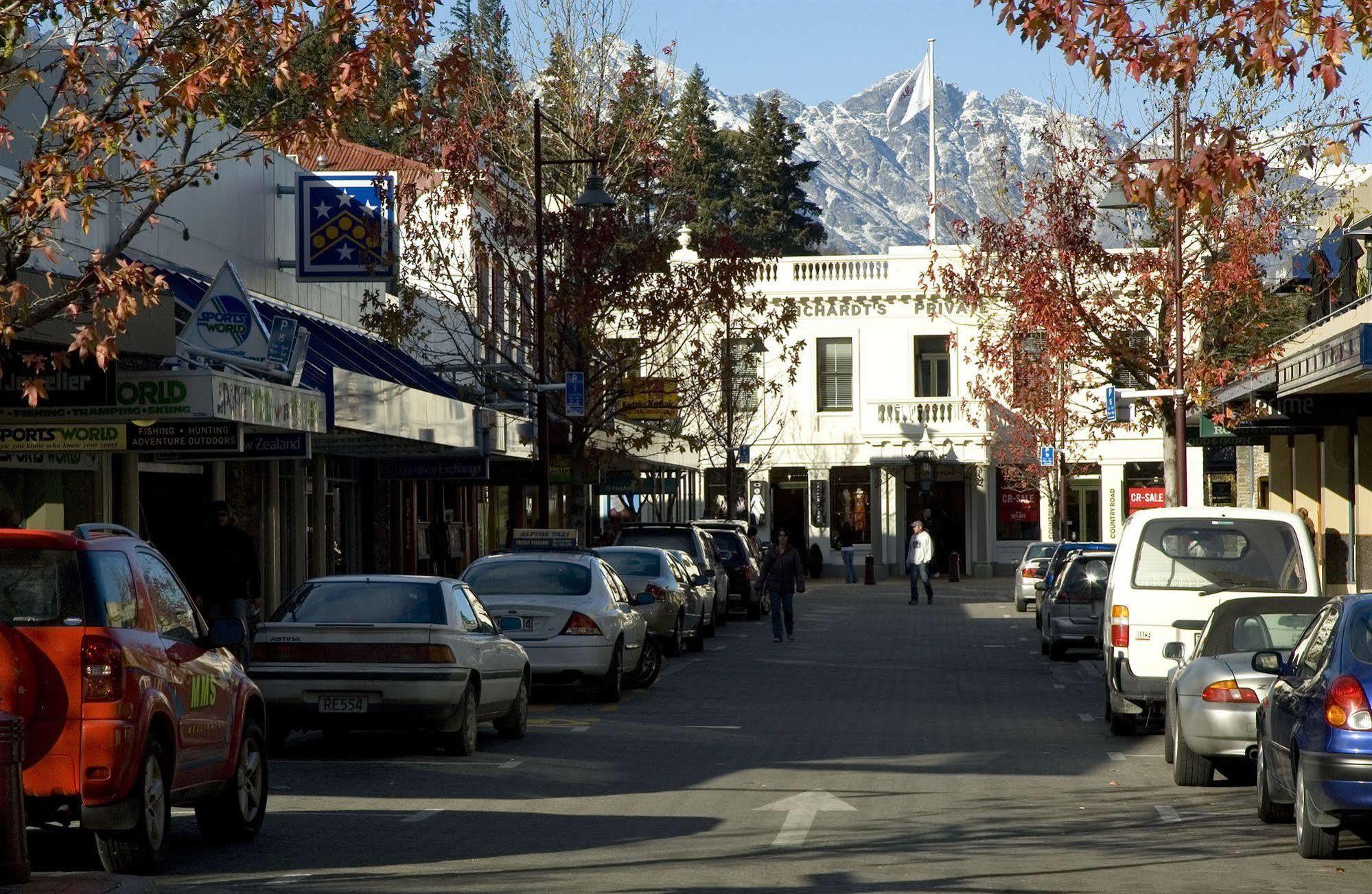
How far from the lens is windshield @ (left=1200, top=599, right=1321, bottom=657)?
1398 centimetres

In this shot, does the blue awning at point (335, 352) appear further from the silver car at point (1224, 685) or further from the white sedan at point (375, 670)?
the silver car at point (1224, 685)

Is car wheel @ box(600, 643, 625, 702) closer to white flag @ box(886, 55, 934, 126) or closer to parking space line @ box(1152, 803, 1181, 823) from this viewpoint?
parking space line @ box(1152, 803, 1181, 823)

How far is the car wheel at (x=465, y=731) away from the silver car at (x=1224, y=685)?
17.4ft

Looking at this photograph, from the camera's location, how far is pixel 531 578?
791 inches

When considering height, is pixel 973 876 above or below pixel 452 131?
below

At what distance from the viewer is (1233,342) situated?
116 feet

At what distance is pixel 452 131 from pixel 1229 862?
77.5 ft

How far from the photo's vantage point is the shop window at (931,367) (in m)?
63.0

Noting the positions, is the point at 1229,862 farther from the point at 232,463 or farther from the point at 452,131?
the point at 452,131

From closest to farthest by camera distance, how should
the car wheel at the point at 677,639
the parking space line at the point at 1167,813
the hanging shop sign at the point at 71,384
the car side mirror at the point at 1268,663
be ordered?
the car side mirror at the point at 1268,663, the parking space line at the point at 1167,813, the hanging shop sign at the point at 71,384, the car wheel at the point at 677,639

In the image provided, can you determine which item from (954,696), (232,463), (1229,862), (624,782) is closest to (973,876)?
(1229,862)

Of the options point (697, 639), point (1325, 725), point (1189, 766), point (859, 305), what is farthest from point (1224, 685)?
point (859, 305)


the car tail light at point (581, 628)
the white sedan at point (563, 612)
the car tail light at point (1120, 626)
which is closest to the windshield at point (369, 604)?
the white sedan at point (563, 612)

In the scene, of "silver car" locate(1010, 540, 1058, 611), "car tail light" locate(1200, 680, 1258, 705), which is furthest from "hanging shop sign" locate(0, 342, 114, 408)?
"silver car" locate(1010, 540, 1058, 611)
